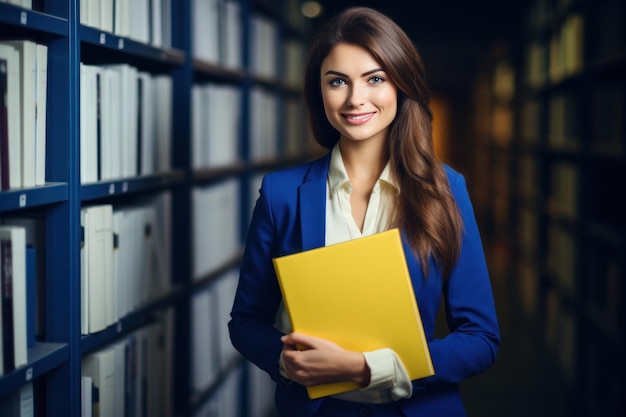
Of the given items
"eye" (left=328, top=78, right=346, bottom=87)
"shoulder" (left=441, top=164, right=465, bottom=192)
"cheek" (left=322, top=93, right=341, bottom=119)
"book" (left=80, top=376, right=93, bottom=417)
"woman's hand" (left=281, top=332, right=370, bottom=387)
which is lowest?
"book" (left=80, top=376, right=93, bottom=417)

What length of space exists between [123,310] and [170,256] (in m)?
0.50

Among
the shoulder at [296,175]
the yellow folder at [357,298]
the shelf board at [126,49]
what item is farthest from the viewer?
the shelf board at [126,49]

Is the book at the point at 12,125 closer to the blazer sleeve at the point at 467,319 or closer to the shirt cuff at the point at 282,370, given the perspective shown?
the shirt cuff at the point at 282,370

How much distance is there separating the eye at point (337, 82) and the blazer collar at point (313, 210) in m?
0.20

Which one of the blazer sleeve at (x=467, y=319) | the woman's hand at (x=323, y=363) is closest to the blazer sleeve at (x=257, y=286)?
the woman's hand at (x=323, y=363)

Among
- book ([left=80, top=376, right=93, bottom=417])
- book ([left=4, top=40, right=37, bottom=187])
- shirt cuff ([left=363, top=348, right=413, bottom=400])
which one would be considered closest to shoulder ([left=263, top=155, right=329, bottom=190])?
shirt cuff ([left=363, top=348, right=413, bottom=400])

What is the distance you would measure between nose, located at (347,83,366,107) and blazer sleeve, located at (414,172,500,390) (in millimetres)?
277

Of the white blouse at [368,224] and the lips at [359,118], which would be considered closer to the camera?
the white blouse at [368,224]

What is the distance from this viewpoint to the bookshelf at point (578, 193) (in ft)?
10.5

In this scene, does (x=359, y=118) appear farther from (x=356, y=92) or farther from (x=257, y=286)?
(x=257, y=286)

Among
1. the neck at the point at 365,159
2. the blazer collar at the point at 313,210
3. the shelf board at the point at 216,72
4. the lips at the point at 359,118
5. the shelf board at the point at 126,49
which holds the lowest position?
the blazer collar at the point at 313,210

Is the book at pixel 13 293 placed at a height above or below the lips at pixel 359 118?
below

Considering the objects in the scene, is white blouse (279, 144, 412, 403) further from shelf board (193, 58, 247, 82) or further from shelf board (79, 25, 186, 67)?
shelf board (193, 58, 247, 82)

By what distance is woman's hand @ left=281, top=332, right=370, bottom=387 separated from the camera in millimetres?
1265
